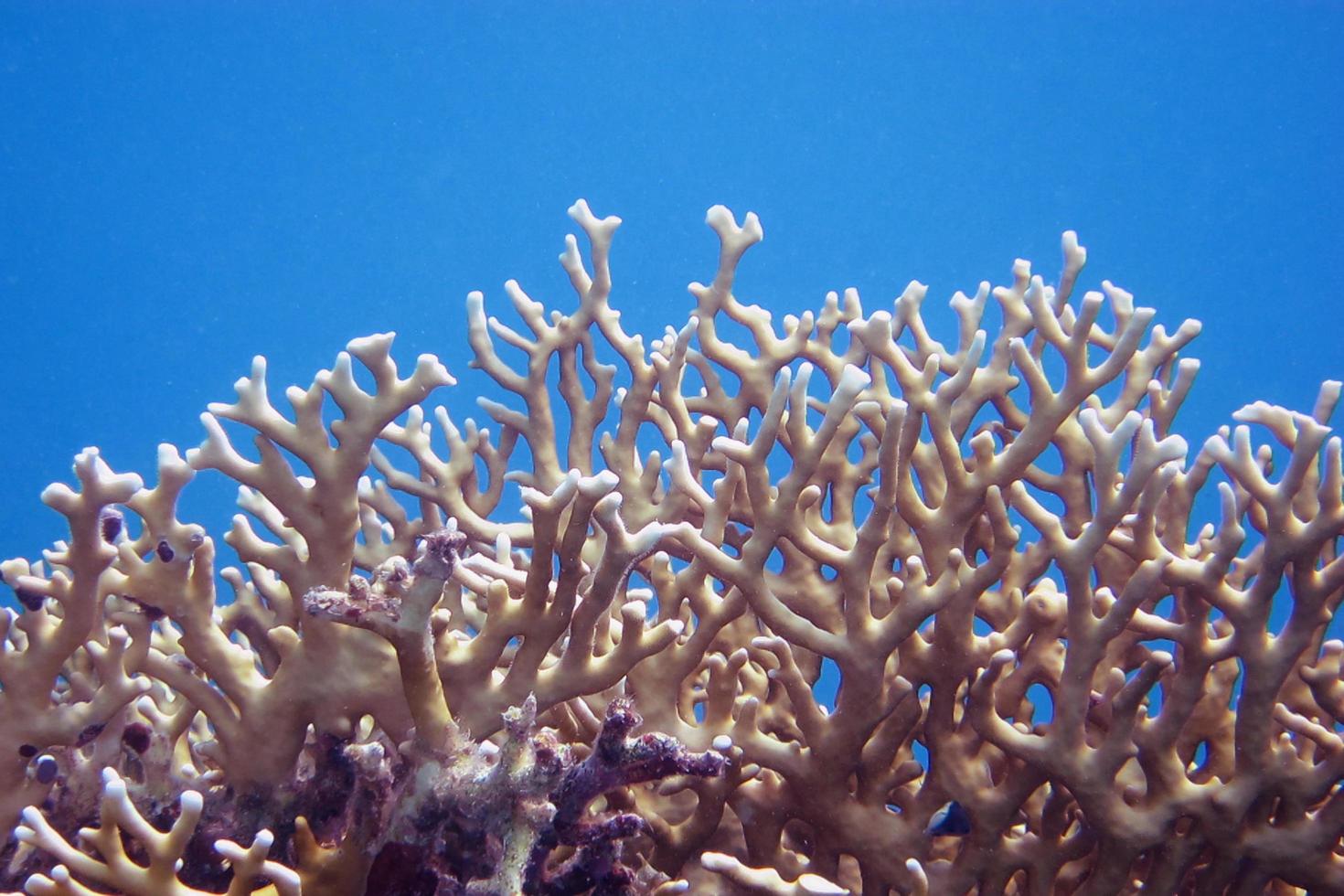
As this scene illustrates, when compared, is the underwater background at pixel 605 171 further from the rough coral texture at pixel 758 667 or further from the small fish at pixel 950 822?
the small fish at pixel 950 822

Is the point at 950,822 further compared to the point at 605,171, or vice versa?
the point at 605,171

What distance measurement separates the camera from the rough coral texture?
90.7 inches

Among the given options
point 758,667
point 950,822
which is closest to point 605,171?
point 758,667

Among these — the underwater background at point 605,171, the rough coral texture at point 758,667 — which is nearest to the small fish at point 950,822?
the rough coral texture at point 758,667

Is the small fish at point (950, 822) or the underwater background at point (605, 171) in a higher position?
the underwater background at point (605, 171)

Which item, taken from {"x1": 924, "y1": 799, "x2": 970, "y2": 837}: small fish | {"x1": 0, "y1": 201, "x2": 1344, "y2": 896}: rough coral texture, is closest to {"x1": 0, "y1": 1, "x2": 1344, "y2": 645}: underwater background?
{"x1": 0, "y1": 201, "x2": 1344, "y2": 896}: rough coral texture

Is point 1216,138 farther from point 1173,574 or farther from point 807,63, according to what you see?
point 1173,574

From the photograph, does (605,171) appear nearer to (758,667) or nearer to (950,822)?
(758,667)

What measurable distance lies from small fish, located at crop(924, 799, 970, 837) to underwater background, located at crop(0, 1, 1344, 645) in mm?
82373

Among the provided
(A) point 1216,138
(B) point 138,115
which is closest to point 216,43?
(B) point 138,115

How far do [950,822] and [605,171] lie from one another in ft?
443

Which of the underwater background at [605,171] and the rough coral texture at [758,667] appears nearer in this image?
the rough coral texture at [758,667]

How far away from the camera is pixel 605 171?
13050 cm

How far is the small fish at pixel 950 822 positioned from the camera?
2.71 meters
